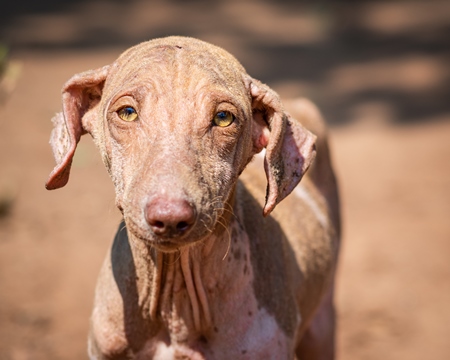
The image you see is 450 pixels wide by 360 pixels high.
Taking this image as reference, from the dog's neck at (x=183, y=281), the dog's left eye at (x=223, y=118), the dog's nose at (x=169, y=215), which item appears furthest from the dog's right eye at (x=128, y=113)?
the dog's neck at (x=183, y=281)

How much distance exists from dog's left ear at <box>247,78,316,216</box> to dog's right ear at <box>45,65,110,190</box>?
643 mm

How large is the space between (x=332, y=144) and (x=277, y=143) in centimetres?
602

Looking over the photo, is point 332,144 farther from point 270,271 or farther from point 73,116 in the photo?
point 73,116

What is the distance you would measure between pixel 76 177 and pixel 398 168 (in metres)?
3.49

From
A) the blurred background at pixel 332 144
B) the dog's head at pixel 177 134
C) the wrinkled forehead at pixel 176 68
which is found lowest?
the blurred background at pixel 332 144

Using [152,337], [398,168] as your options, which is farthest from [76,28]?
[152,337]

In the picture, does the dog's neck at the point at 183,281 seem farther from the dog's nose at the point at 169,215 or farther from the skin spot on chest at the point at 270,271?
the dog's nose at the point at 169,215

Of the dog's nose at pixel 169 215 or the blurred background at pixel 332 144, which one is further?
the blurred background at pixel 332 144

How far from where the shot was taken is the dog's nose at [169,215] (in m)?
2.69

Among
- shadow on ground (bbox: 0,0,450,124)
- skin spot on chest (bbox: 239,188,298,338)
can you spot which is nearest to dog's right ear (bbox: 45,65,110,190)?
skin spot on chest (bbox: 239,188,298,338)

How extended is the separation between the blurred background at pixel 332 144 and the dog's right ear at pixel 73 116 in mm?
288

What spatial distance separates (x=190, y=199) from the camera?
9.05ft

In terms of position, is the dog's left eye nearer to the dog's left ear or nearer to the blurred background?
the dog's left ear

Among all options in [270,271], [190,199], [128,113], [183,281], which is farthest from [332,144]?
[190,199]
